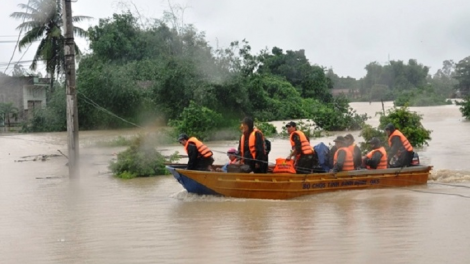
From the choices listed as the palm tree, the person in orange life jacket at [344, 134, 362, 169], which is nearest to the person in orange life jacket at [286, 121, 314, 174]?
the person in orange life jacket at [344, 134, 362, 169]

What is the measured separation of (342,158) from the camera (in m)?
13.5

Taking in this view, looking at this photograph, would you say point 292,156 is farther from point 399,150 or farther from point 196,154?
point 399,150

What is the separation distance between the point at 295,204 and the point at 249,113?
2735cm

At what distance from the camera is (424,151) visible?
24.0 metres

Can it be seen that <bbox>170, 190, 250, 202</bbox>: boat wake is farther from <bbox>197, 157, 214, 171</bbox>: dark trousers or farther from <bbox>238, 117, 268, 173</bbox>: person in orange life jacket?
<bbox>238, 117, 268, 173</bbox>: person in orange life jacket

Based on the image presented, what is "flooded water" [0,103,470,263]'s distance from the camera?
877 centimetres

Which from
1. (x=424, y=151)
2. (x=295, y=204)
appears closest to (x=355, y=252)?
(x=295, y=204)

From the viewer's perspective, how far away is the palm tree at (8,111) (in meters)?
46.1

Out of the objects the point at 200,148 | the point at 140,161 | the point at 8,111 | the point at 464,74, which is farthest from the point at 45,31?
the point at 464,74

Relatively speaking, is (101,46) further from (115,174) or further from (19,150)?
(115,174)

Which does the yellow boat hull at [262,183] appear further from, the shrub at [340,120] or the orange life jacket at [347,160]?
the shrub at [340,120]

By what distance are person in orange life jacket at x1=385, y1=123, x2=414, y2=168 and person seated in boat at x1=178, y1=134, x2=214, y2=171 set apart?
404 centimetres

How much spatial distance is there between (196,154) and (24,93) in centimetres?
3851

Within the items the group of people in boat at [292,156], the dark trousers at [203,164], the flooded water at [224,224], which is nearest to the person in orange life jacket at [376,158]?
the group of people in boat at [292,156]
